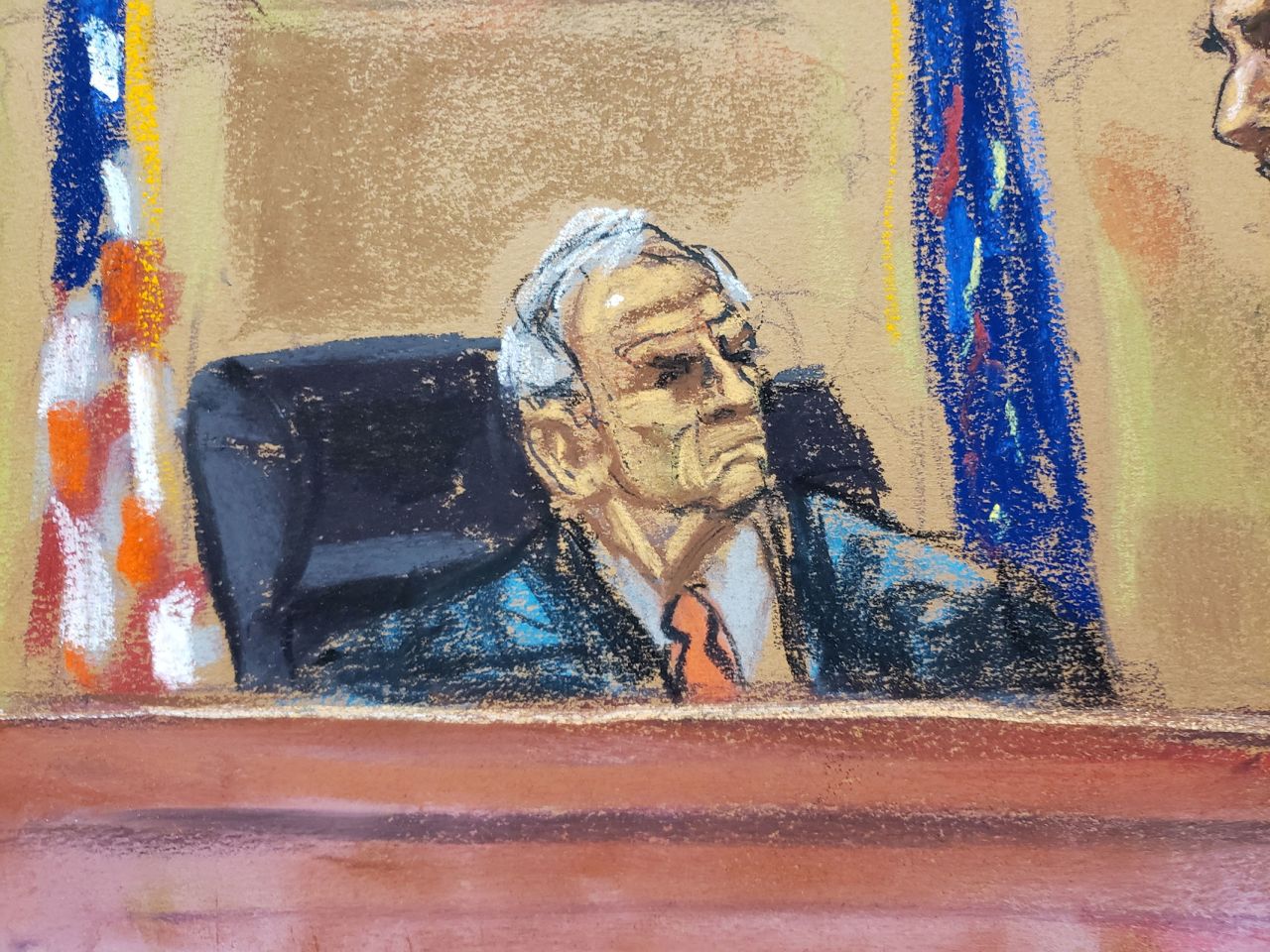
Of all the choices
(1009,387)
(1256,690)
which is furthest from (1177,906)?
(1009,387)

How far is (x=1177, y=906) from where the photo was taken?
1.00 metres

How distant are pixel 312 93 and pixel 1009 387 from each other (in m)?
1.11

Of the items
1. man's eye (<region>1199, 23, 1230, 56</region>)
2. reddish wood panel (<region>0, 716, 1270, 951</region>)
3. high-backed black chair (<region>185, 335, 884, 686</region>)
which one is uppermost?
man's eye (<region>1199, 23, 1230, 56</region>)

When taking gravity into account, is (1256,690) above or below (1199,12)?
below

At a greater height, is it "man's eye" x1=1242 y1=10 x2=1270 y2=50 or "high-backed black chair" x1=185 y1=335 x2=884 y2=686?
"man's eye" x1=1242 y1=10 x2=1270 y2=50

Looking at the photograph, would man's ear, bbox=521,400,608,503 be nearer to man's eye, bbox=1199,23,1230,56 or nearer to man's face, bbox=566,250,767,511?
man's face, bbox=566,250,767,511

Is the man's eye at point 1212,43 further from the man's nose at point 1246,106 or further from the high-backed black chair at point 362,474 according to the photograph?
the high-backed black chair at point 362,474

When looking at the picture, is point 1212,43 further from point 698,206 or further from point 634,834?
point 634,834

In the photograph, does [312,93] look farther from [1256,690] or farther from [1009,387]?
[1256,690]

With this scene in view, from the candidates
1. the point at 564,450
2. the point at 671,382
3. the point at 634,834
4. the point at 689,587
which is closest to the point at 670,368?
the point at 671,382

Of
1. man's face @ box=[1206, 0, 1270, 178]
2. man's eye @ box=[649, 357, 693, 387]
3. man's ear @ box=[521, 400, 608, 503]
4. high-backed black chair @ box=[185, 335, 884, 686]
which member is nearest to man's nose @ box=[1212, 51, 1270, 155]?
man's face @ box=[1206, 0, 1270, 178]

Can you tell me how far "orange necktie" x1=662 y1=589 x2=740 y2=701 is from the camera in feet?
3.42

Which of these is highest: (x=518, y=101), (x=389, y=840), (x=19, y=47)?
(x=19, y=47)

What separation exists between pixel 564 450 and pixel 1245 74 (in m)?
1.12
